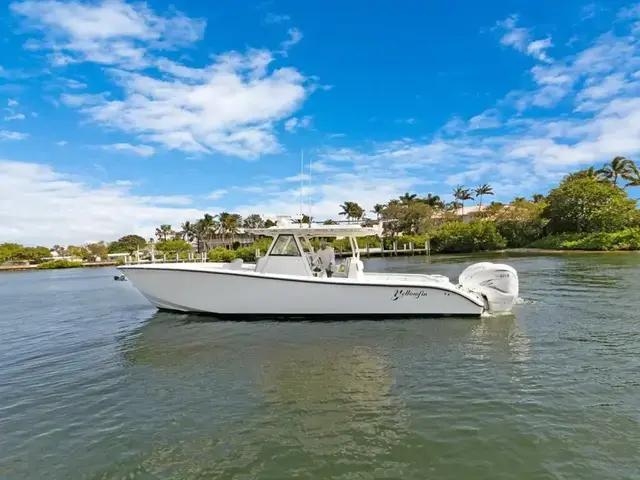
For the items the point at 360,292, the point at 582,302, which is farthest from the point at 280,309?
the point at 582,302

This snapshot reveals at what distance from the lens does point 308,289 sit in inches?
448

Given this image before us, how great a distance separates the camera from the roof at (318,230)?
480 inches

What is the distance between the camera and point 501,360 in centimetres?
773

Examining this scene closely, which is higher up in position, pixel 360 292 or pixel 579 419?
pixel 360 292

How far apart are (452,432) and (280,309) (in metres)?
7.15

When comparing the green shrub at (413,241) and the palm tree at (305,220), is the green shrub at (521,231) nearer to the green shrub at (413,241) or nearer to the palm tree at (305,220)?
the green shrub at (413,241)

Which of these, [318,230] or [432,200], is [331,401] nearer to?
[318,230]

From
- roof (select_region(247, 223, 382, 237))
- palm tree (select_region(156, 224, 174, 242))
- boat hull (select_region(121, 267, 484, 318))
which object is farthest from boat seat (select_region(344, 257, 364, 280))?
palm tree (select_region(156, 224, 174, 242))

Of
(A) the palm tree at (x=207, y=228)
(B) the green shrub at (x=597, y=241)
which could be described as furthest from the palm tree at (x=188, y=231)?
(B) the green shrub at (x=597, y=241)

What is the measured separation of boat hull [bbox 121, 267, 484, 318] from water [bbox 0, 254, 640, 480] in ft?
1.91

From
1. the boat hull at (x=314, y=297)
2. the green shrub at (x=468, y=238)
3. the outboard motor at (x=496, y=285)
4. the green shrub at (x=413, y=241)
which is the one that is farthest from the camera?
the green shrub at (x=413, y=241)

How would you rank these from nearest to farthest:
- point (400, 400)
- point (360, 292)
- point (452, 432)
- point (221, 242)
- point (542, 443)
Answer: point (542, 443), point (452, 432), point (400, 400), point (360, 292), point (221, 242)

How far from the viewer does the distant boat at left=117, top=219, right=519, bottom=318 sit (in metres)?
11.4

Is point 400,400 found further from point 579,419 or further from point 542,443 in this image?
point 579,419
